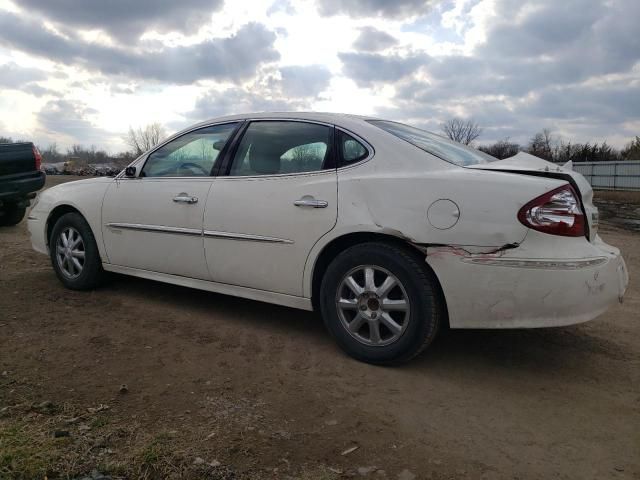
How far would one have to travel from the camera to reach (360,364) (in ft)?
10.8

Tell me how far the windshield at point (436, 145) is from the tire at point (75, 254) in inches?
109

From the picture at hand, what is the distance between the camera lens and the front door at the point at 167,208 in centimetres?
398

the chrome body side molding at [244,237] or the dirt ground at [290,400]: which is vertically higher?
the chrome body side molding at [244,237]

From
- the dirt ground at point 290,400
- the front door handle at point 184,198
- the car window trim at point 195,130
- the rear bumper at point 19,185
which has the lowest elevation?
the dirt ground at point 290,400

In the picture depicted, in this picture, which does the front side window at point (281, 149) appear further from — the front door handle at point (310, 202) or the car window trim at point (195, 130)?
the front door handle at point (310, 202)

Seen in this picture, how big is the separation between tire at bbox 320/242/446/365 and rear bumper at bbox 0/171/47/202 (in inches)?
280

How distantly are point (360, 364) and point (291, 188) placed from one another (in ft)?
4.05

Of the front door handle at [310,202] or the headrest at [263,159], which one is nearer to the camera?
the front door handle at [310,202]

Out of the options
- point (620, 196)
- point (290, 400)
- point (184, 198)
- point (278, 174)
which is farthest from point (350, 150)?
point (620, 196)

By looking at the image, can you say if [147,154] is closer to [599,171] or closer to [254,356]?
[254,356]

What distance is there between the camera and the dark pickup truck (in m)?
8.37

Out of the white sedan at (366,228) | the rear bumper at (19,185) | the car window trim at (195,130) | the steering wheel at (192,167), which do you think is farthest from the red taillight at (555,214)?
the rear bumper at (19,185)

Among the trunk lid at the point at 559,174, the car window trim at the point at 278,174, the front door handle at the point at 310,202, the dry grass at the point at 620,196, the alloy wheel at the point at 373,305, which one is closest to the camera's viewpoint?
the trunk lid at the point at 559,174

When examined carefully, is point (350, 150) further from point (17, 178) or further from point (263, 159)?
A: point (17, 178)
